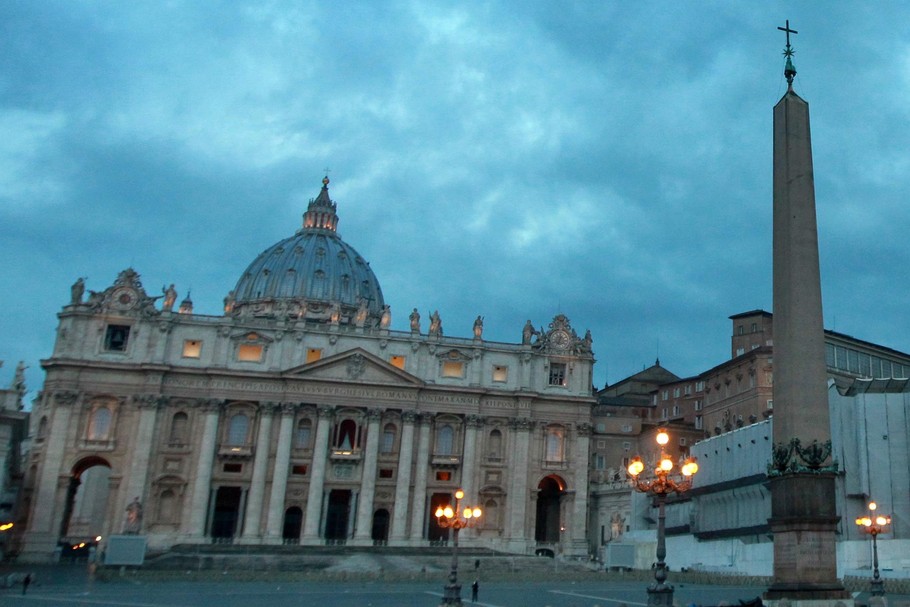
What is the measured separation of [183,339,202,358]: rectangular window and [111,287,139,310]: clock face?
472 cm

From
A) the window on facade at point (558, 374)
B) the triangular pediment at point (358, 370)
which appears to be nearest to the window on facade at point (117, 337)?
the triangular pediment at point (358, 370)

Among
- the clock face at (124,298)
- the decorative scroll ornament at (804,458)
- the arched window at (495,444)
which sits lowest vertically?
the decorative scroll ornament at (804,458)

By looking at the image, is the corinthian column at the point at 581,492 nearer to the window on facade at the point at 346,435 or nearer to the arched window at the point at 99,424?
the window on facade at the point at 346,435

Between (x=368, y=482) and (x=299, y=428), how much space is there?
634 cm

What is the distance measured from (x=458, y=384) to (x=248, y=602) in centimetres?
3833

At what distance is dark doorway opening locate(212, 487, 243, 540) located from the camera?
64.2 meters

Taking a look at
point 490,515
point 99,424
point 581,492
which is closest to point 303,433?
point 99,424

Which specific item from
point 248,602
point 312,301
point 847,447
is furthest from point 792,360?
point 312,301

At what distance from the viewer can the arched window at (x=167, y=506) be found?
60.6 m

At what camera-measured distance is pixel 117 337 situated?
63.4 meters

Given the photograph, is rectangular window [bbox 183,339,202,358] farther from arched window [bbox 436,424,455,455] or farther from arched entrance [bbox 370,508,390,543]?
arched window [bbox 436,424,455,455]

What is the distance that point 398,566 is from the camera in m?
53.2

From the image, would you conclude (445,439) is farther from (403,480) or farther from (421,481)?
(403,480)

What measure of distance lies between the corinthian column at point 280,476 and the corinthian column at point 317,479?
1753mm
